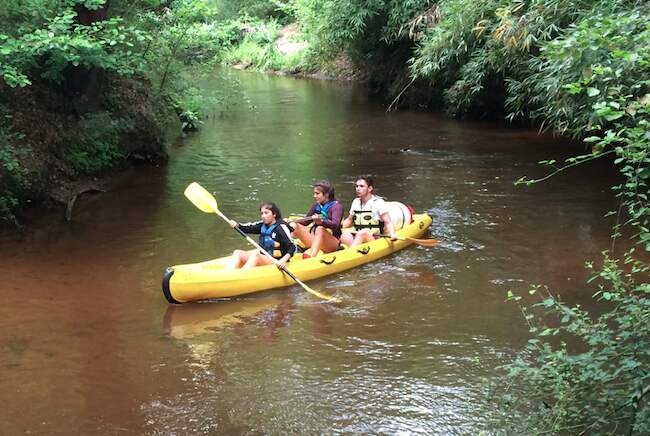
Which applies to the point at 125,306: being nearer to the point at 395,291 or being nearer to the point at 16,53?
Result: the point at 395,291

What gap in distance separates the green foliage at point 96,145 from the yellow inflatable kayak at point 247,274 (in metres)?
3.59

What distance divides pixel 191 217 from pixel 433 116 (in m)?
8.84

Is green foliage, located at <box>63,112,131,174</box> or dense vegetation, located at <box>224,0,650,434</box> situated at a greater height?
dense vegetation, located at <box>224,0,650,434</box>

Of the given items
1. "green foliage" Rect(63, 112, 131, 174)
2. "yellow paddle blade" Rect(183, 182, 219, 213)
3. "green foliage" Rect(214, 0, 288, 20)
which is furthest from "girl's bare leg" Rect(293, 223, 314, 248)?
"green foliage" Rect(214, 0, 288, 20)

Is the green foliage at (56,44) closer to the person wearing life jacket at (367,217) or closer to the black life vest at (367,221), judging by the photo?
the person wearing life jacket at (367,217)

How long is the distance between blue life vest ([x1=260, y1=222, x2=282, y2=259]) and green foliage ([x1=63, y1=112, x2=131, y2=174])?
12.0 feet

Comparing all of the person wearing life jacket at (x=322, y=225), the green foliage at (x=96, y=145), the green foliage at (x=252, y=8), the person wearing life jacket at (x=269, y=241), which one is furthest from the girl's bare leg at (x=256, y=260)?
the green foliage at (x=252, y=8)

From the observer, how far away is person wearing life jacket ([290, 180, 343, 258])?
6566 mm

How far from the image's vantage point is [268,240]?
20.3ft

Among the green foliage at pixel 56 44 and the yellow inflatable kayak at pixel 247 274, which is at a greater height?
the green foliage at pixel 56 44

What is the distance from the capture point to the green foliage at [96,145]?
884 cm

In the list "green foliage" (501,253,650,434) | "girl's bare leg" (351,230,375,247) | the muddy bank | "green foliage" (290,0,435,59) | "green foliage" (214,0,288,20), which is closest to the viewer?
"green foliage" (501,253,650,434)

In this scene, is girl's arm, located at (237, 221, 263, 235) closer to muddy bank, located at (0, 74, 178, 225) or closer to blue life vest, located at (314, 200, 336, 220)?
blue life vest, located at (314, 200, 336, 220)

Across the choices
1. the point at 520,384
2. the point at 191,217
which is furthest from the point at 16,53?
the point at 520,384
